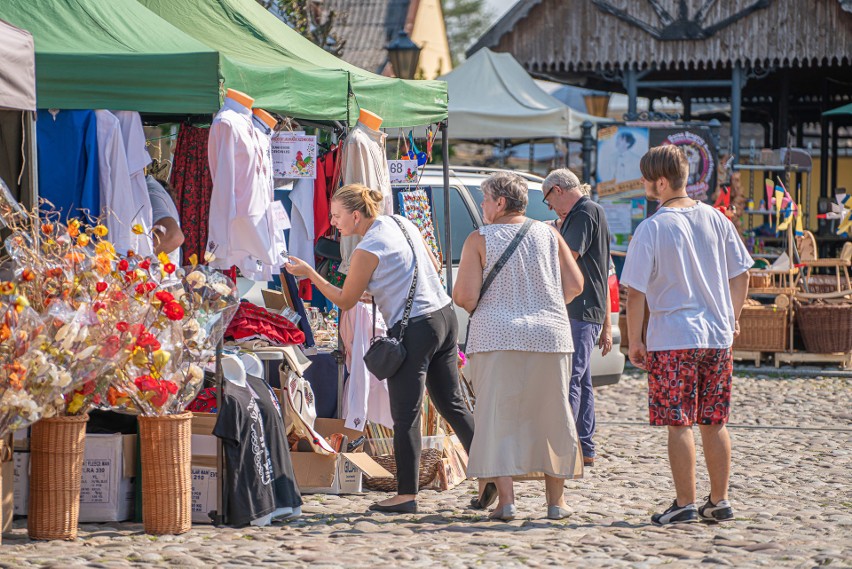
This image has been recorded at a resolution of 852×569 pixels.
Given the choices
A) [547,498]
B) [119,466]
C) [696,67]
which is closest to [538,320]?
[547,498]

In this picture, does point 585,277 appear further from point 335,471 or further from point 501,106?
point 501,106

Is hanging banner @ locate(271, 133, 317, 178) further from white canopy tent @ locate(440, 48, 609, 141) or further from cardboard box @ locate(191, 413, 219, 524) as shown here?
white canopy tent @ locate(440, 48, 609, 141)

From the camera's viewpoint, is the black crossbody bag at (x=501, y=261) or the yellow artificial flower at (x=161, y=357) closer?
the yellow artificial flower at (x=161, y=357)

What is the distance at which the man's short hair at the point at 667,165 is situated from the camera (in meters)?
5.94

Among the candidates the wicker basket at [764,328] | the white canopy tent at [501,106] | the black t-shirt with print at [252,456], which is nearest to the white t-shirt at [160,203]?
the black t-shirt with print at [252,456]

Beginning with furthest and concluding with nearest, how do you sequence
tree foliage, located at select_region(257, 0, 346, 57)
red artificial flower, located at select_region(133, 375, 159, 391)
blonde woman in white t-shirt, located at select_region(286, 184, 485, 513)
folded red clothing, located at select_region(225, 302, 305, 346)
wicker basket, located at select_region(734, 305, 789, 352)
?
tree foliage, located at select_region(257, 0, 346, 57), wicker basket, located at select_region(734, 305, 789, 352), folded red clothing, located at select_region(225, 302, 305, 346), blonde woman in white t-shirt, located at select_region(286, 184, 485, 513), red artificial flower, located at select_region(133, 375, 159, 391)

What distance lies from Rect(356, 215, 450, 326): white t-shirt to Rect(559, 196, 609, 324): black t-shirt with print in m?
1.48

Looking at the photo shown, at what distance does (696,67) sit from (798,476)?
1139 centimetres

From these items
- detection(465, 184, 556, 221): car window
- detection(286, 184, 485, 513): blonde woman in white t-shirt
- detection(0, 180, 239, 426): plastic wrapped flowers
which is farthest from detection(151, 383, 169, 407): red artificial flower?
detection(465, 184, 556, 221): car window

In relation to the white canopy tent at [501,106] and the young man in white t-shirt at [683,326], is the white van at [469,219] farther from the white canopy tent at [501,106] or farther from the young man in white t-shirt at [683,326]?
the white canopy tent at [501,106]

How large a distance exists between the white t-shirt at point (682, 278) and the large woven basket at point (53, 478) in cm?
259

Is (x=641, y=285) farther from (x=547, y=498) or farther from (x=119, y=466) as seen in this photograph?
(x=119, y=466)

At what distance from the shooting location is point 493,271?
5.95m

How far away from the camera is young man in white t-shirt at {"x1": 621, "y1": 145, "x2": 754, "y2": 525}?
582 cm
